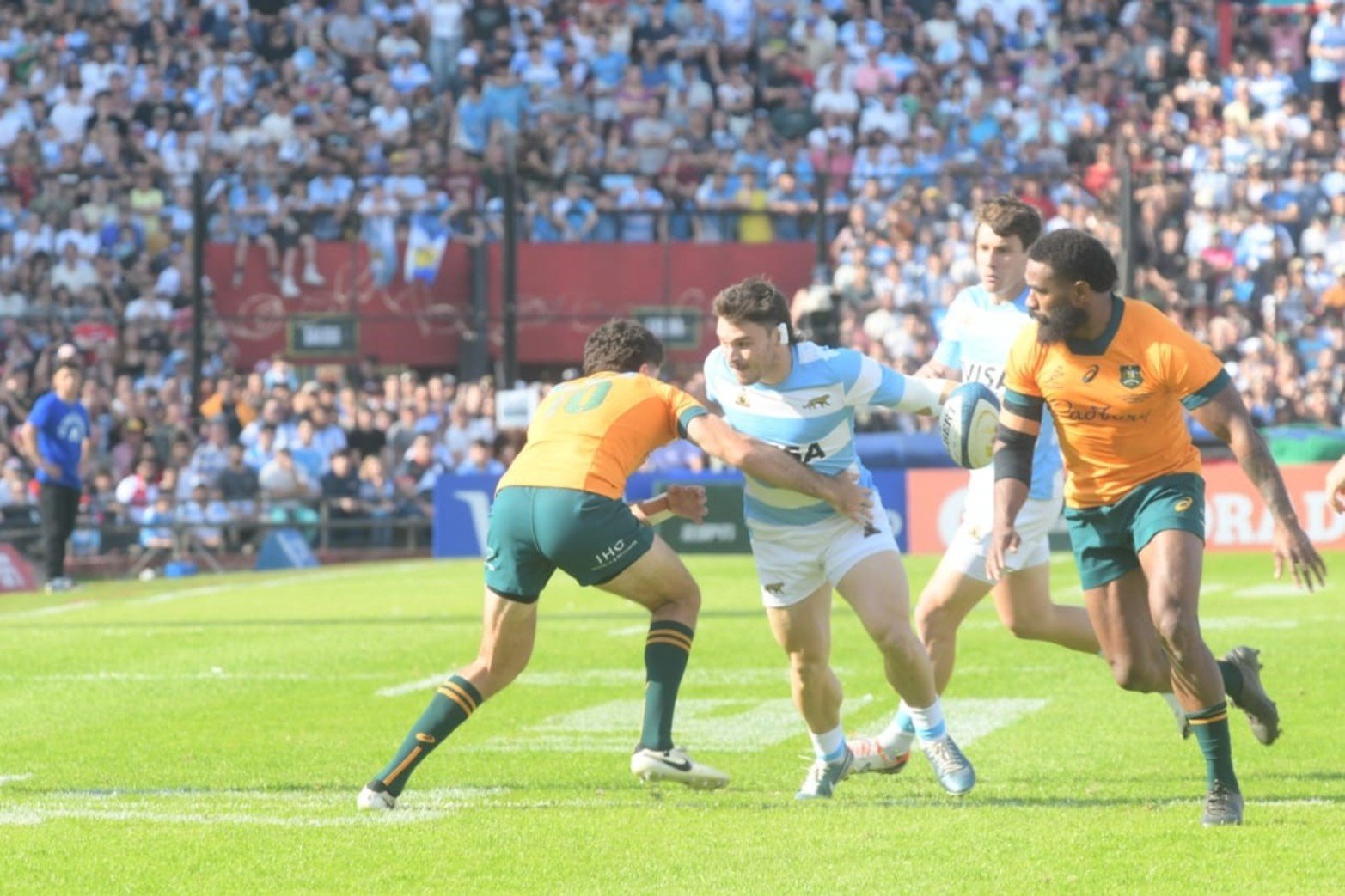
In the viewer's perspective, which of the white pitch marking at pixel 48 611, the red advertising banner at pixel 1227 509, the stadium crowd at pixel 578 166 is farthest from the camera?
the stadium crowd at pixel 578 166

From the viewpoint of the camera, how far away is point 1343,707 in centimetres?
1121

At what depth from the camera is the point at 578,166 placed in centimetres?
2997

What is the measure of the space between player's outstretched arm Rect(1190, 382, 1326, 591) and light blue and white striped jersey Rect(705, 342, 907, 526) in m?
1.32

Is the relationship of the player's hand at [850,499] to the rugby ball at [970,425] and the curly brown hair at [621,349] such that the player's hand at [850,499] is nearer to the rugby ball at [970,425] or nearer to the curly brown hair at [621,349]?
the rugby ball at [970,425]

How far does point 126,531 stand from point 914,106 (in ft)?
40.4

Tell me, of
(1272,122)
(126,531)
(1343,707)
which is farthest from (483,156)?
(1343,707)

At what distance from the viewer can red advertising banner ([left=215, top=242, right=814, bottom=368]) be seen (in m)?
28.5

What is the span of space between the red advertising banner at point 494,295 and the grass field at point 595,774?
39.0 feet

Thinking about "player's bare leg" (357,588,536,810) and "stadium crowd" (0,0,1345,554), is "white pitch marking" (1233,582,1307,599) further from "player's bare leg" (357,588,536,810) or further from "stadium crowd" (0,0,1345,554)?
"player's bare leg" (357,588,536,810)

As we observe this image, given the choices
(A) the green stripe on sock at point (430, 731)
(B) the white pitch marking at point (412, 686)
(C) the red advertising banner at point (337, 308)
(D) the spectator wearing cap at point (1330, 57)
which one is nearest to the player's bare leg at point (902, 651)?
(A) the green stripe on sock at point (430, 731)

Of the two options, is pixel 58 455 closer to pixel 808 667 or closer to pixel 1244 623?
pixel 1244 623

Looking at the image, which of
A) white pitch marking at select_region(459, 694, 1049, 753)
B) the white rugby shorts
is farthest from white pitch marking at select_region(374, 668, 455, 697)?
the white rugby shorts

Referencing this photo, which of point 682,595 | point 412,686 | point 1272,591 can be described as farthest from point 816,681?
point 1272,591

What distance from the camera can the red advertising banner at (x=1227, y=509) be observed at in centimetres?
2350
